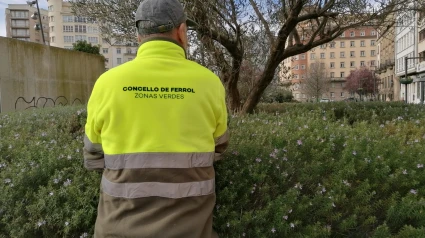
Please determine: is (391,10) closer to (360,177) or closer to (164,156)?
(360,177)

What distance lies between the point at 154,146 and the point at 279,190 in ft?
4.22

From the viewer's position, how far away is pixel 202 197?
6.07 feet

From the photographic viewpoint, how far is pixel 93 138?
6.34 ft

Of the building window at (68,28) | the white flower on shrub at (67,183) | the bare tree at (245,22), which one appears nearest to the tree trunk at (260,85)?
the bare tree at (245,22)

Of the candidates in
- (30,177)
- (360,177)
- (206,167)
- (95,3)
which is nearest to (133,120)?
Answer: (206,167)

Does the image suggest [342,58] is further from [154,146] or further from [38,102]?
[154,146]

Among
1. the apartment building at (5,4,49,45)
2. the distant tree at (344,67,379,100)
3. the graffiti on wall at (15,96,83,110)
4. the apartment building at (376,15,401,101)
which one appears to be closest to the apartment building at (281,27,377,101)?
the distant tree at (344,67,379,100)

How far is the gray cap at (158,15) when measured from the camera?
188 cm

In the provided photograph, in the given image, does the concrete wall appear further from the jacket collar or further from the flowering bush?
the jacket collar

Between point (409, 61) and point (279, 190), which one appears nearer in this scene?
point (279, 190)

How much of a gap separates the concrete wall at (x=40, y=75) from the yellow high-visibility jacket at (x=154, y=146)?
47.1 ft

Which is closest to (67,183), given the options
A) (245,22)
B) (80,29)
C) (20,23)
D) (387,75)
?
(245,22)

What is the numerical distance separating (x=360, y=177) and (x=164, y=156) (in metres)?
1.78

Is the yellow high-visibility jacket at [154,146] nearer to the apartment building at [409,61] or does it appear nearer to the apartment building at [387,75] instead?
the apartment building at [409,61]
